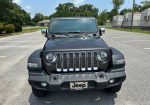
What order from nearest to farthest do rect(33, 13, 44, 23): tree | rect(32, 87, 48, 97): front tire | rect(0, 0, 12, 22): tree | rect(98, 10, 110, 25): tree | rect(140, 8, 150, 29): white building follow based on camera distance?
rect(32, 87, 48, 97): front tire, rect(0, 0, 12, 22): tree, rect(140, 8, 150, 29): white building, rect(98, 10, 110, 25): tree, rect(33, 13, 44, 23): tree

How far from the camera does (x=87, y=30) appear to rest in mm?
6820

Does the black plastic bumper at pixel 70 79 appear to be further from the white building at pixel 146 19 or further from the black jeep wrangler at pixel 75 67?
the white building at pixel 146 19

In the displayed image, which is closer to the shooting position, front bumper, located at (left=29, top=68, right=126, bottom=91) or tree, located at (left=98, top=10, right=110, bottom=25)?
front bumper, located at (left=29, top=68, right=126, bottom=91)

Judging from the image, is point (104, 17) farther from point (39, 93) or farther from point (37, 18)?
point (39, 93)

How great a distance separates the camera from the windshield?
22.4 feet

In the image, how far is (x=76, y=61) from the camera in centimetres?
510

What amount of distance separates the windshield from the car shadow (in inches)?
65.4

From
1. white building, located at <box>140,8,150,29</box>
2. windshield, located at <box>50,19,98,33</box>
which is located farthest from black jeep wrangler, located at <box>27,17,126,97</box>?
white building, located at <box>140,8,150,29</box>

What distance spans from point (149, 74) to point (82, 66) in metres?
3.74

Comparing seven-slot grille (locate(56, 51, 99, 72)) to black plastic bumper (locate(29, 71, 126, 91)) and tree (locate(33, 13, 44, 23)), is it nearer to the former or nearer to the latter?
black plastic bumper (locate(29, 71, 126, 91))

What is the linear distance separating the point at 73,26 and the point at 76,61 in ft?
6.70

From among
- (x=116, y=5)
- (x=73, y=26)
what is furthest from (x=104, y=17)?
(x=73, y=26)

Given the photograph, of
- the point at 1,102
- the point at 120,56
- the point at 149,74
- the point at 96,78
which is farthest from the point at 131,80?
the point at 1,102

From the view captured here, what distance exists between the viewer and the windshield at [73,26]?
6.81 meters
